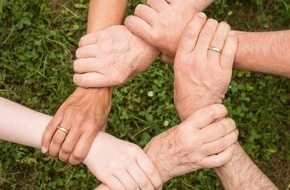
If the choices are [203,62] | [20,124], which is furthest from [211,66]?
[20,124]

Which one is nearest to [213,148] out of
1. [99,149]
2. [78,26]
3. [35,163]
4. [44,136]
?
[99,149]

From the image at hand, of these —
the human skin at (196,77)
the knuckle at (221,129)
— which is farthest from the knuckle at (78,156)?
the knuckle at (221,129)

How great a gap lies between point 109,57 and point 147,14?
0.97ft

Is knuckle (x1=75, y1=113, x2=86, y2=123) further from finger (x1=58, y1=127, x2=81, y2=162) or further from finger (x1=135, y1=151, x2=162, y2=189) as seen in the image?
finger (x1=135, y1=151, x2=162, y2=189)

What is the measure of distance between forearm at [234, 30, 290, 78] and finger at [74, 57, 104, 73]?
2.28ft

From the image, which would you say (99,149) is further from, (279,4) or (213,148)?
(279,4)

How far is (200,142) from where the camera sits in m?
2.52

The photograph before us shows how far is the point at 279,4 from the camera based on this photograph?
3.73 m

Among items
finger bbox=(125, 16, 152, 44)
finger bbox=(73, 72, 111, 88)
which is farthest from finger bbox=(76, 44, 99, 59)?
finger bbox=(125, 16, 152, 44)

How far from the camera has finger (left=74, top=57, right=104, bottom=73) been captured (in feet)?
8.84

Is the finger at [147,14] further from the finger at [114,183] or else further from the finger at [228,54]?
the finger at [114,183]

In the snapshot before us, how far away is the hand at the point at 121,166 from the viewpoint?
100 inches

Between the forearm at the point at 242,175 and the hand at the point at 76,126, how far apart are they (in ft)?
2.26

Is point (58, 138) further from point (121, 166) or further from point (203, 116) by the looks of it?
point (203, 116)
